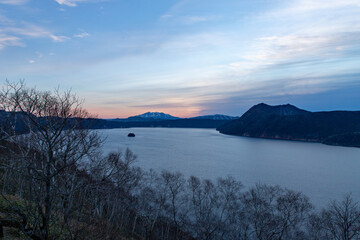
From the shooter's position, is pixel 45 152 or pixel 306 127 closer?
pixel 45 152

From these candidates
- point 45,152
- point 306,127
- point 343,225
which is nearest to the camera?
point 45,152

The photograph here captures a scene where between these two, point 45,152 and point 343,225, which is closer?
point 45,152

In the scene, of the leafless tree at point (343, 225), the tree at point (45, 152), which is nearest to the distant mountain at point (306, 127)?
the leafless tree at point (343, 225)

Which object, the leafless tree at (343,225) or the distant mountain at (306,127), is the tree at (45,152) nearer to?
the leafless tree at (343,225)

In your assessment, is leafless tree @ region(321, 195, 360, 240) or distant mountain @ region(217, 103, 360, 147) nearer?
leafless tree @ region(321, 195, 360, 240)

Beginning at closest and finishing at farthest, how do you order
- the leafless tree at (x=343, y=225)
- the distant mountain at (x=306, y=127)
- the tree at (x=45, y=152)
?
the tree at (x=45, y=152), the leafless tree at (x=343, y=225), the distant mountain at (x=306, y=127)

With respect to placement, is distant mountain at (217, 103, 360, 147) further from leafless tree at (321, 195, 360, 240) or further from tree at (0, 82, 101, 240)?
tree at (0, 82, 101, 240)

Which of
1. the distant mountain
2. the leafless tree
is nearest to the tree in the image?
the leafless tree

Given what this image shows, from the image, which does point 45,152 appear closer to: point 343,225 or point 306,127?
point 343,225

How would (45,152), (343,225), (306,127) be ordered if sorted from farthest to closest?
1. (306,127)
2. (343,225)
3. (45,152)

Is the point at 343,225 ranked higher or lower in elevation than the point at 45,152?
lower

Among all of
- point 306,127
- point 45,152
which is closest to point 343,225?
point 45,152
